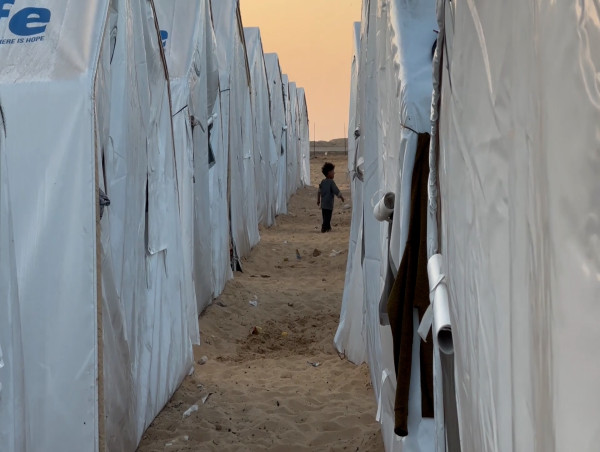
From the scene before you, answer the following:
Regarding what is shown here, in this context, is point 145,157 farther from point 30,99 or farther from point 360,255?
point 360,255

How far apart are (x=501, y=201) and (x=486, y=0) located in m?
0.39

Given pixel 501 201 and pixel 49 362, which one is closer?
pixel 501 201

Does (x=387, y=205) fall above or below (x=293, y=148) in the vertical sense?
below

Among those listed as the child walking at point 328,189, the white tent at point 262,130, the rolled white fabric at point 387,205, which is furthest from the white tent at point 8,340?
the white tent at point 262,130

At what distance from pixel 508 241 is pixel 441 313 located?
0.65 m

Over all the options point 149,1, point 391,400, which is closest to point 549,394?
point 391,400

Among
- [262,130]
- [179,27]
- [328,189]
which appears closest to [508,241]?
[179,27]

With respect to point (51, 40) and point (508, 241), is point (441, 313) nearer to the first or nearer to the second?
point (508, 241)

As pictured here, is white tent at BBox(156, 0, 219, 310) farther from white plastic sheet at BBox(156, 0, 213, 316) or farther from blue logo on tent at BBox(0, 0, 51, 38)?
blue logo on tent at BBox(0, 0, 51, 38)

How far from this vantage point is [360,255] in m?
5.67

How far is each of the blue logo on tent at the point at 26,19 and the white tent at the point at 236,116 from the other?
5.09 metres

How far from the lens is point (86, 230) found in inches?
138

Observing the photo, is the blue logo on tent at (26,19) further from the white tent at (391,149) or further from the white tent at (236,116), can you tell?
the white tent at (236,116)

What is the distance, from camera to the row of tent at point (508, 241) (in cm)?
A: 91
